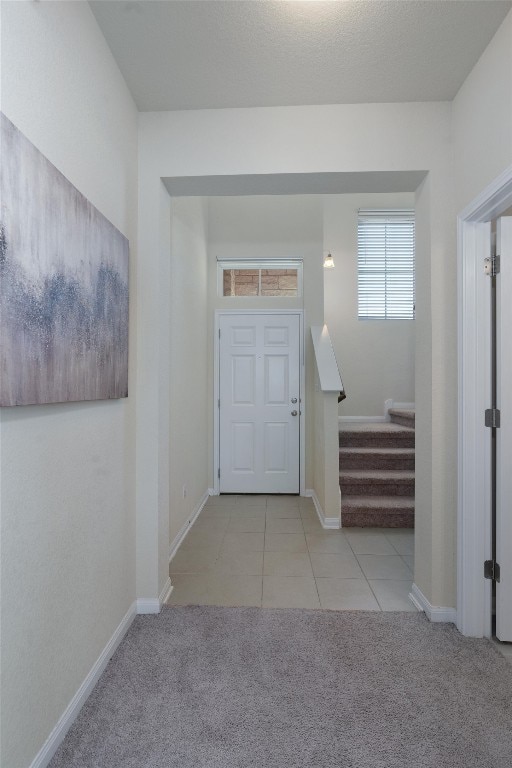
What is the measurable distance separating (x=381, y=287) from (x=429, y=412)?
11.6ft

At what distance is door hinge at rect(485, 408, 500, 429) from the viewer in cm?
195

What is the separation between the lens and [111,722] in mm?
1496

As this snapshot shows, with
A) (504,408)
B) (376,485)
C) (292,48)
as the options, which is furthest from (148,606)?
(292,48)

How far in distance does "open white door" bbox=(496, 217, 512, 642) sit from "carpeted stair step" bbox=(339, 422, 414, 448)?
232cm

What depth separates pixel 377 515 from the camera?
11.7 feet

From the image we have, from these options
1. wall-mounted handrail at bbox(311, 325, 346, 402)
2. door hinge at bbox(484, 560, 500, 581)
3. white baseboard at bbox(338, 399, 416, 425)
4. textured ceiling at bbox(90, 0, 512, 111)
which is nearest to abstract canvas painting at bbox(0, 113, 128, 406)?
Result: textured ceiling at bbox(90, 0, 512, 111)

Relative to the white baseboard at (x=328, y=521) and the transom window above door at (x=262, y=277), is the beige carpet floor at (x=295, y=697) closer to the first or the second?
the white baseboard at (x=328, y=521)

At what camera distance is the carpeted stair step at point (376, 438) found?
14.0ft

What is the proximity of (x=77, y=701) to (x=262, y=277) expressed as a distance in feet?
13.0

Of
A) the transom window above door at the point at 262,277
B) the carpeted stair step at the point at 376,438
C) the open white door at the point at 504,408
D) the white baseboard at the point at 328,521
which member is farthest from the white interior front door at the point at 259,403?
the open white door at the point at 504,408

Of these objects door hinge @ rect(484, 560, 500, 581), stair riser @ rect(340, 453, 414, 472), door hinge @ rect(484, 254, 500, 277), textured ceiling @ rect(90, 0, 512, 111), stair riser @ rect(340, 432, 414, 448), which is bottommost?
door hinge @ rect(484, 560, 500, 581)

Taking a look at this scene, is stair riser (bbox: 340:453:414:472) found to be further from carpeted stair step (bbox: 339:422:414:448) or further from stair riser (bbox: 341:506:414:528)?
stair riser (bbox: 341:506:414:528)

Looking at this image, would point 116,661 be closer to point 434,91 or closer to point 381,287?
point 434,91

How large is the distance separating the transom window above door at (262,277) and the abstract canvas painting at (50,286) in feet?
9.70
